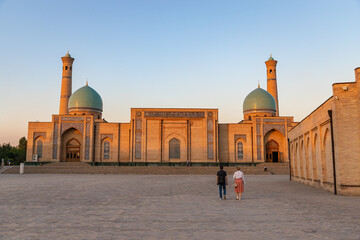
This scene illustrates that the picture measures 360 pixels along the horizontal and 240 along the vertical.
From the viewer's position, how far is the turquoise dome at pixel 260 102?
39.7 m

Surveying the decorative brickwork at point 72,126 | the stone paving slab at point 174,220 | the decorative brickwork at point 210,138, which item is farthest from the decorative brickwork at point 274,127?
the stone paving slab at point 174,220

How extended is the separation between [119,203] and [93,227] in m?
3.34

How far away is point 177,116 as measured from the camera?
35000 millimetres

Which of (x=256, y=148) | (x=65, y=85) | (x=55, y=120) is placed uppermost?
(x=65, y=85)

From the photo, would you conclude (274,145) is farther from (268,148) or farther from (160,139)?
(160,139)

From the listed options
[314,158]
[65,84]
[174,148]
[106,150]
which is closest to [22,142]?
[65,84]

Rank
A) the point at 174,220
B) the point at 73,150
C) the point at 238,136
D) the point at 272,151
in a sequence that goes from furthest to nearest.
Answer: the point at 272,151
the point at 238,136
the point at 73,150
the point at 174,220

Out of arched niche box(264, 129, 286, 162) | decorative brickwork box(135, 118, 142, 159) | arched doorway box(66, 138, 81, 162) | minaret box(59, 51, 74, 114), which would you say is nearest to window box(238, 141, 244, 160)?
arched niche box(264, 129, 286, 162)

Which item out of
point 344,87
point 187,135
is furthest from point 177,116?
point 344,87

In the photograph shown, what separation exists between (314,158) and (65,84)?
32612 millimetres

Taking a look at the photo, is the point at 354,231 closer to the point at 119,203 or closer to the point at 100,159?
the point at 119,203

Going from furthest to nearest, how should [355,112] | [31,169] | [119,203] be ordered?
[31,169], [355,112], [119,203]

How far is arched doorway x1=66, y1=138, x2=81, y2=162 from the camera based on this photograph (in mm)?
35656

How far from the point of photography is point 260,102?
3978 cm
